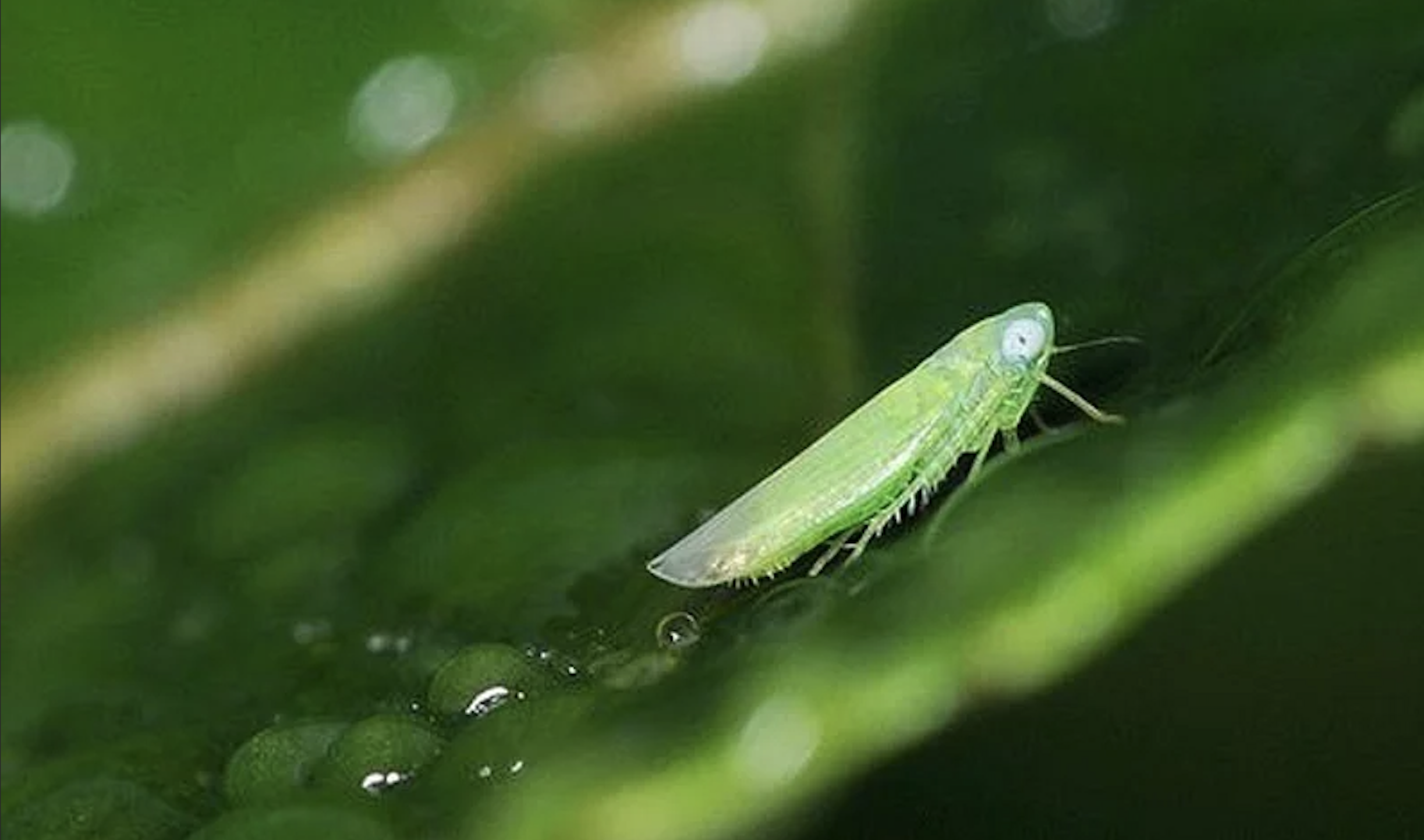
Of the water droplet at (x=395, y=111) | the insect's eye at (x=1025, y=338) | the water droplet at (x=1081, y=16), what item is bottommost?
the insect's eye at (x=1025, y=338)

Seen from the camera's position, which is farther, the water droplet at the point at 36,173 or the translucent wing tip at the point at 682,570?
the water droplet at the point at 36,173

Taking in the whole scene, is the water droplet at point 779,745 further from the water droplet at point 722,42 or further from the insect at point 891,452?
the water droplet at point 722,42

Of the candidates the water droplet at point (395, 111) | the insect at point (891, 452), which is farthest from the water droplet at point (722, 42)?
the insect at point (891, 452)

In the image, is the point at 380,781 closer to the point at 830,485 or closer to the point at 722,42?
the point at 830,485

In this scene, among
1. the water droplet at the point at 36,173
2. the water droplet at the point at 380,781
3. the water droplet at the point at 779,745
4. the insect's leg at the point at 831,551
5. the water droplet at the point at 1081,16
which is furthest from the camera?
the water droplet at the point at 36,173

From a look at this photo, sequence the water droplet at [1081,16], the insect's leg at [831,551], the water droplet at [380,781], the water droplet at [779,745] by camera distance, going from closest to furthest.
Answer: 1. the water droplet at [779,745]
2. the water droplet at [380,781]
3. the insect's leg at [831,551]
4. the water droplet at [1081,16]

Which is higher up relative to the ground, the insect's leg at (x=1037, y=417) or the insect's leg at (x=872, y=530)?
the insect's leg at (x=1037, y=417)
